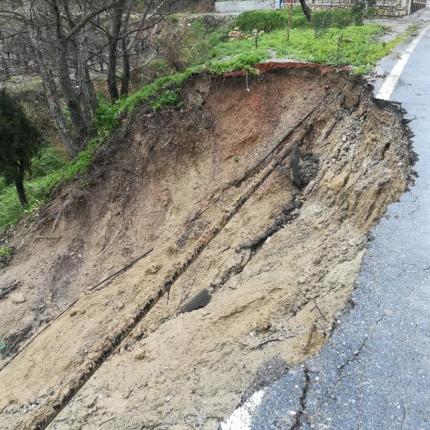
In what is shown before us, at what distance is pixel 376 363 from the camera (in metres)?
Result: 3.10

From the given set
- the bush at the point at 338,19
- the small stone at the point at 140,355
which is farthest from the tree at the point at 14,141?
the small stone at the point at 140,355

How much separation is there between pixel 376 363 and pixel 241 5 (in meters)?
31.3

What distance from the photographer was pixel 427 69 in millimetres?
9406

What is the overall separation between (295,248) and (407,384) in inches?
122

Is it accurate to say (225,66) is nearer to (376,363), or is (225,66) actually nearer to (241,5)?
(376,363)

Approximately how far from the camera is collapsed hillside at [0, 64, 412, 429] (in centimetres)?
406

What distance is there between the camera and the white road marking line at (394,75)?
300 inches

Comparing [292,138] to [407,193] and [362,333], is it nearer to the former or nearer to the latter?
[407,193]

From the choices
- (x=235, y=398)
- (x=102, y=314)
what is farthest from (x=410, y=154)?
(x=102, y=314)

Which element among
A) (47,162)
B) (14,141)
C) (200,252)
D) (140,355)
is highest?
(200,252)

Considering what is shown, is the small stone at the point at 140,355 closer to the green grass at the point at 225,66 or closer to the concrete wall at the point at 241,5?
the green grass at the point at 225,66

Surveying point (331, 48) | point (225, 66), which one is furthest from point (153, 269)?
point (331, 48)

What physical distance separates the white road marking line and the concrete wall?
19261mm

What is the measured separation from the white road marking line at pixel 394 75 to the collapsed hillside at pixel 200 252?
28 centimetres
